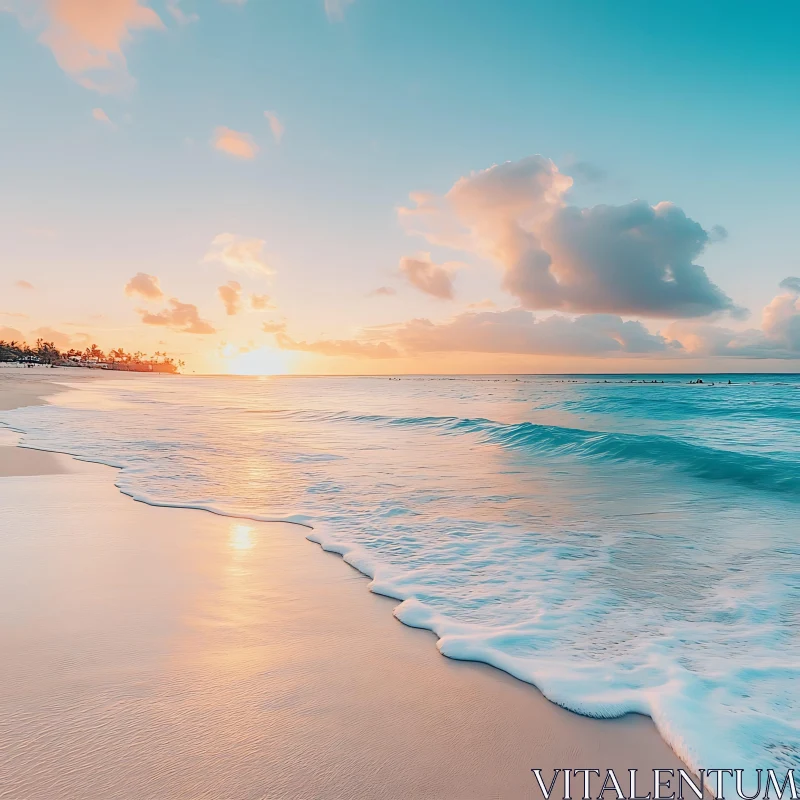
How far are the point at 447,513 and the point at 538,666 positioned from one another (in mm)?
3784

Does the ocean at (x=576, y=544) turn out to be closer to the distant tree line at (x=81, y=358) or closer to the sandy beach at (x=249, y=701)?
the sandy beach at (x=249, y=701)

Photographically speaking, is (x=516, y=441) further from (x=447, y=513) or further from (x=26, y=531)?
(x=26, y=531)

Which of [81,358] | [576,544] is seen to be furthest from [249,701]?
[81,358]

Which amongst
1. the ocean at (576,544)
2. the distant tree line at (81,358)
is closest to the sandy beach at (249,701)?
the ocean at (576,544)

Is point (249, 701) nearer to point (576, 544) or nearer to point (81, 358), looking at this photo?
point (576, 544)

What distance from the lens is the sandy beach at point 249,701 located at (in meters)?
2.18

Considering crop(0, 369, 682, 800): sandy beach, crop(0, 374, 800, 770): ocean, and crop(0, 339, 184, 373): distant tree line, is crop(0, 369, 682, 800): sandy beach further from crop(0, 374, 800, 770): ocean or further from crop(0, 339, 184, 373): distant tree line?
crop(0, 339, 184, 373): distant tree line

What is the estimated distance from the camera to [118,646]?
3.15m

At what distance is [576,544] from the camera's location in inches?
225

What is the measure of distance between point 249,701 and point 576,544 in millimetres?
4107

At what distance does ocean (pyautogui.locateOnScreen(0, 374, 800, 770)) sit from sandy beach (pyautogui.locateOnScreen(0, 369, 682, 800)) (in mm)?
326

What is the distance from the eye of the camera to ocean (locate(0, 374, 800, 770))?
2.97m

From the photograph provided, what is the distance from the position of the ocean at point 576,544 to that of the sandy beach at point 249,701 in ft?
1.07

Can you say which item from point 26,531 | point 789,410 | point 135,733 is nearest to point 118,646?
point 135,733
